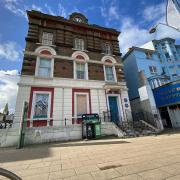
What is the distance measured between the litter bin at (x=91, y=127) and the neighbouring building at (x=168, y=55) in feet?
63.5

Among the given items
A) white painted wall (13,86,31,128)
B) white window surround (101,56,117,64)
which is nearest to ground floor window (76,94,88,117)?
white painted wall (13,86,31,128)

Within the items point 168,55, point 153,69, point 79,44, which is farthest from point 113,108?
point 168,55

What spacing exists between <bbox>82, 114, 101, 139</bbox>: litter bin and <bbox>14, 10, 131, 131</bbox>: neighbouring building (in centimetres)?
181

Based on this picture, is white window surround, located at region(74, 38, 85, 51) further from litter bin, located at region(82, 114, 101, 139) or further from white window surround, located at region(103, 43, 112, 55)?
litter bin, located at region(82, 114, 101, 139)

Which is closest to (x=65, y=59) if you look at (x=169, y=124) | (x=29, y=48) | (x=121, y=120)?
(x=29, y=48)

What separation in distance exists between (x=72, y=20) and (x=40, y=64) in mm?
8052

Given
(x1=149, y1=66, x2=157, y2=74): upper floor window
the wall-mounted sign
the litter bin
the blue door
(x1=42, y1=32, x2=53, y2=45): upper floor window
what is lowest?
the litter bin

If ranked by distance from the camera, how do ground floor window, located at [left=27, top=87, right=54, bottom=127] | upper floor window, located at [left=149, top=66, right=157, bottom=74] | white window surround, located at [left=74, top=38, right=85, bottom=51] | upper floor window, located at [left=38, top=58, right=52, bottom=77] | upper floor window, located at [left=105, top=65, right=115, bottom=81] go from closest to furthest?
1. ground floor window, located at [left=27, top=87, right=54, bottom=127]
2. upper floor window, located at [left=38, top=58, right=52, bottom=77]
3. upper floor window, located at [left=105, top=65, right=115, bottom=81]
4. white window surround, located at [left=74, top=38, right=85, bottom=51]
5. upper floor window, located at [left=149, top=66, right=157, bottom=74]

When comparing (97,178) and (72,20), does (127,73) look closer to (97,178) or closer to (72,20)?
(72,20)

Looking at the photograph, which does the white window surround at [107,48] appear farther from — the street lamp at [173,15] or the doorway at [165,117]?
the street lamp at [173,15]

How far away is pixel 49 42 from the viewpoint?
48.0 feet

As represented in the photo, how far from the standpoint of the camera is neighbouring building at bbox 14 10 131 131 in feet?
39.0

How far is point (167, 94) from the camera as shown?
53.0 feet

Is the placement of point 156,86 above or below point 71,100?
above
